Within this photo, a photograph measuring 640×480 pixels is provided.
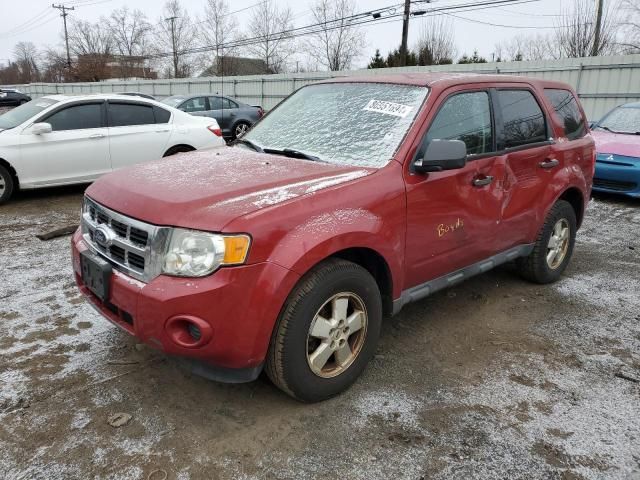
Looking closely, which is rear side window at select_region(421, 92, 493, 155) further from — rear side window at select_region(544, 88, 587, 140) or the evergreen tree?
the evergreen tree

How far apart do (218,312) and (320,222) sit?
0.68m

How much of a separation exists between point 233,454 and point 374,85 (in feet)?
8.48

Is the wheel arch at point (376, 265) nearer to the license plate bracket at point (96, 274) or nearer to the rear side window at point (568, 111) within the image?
the license plate bracket at point (96, 274)

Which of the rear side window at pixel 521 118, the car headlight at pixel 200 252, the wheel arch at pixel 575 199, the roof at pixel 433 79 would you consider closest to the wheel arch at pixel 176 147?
→ the roof at pixel 433 79

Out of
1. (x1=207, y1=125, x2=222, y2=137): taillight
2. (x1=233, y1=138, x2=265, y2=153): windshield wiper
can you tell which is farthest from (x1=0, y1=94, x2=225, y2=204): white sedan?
(x1=233, y1=138, x2=265, y2=153): windshield wiper

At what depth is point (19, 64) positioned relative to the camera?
8319 centimetres

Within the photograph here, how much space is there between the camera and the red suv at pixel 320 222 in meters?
2.40

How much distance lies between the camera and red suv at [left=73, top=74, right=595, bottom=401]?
2398 millimetres

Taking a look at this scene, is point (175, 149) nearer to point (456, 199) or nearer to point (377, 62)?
point (456, 199)

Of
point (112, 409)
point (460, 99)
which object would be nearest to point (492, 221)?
point (460, 99)

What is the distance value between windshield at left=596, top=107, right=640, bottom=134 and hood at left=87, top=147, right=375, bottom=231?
311 inches

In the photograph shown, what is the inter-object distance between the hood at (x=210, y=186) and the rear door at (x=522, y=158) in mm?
1410

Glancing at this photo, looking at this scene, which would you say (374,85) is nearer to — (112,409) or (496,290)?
(496,290)

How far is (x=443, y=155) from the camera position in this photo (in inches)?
117
